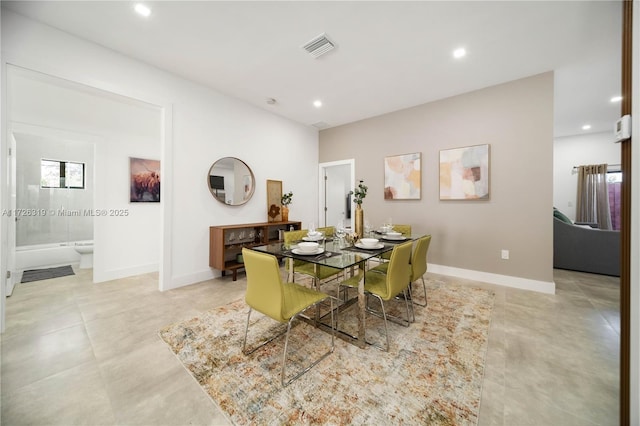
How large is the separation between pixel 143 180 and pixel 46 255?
2.29m

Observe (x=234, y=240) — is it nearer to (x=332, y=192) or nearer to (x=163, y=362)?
(x=163, y=362)

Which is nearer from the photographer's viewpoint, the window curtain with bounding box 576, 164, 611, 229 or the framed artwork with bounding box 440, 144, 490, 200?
the framed artwork with bounding box 440, 144, 490, 200

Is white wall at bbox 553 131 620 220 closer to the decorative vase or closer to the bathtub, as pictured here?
the decorative vase

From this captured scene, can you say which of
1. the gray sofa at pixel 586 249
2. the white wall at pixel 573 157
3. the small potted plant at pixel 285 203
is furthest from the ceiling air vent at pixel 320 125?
the white wall at pixel 573 157

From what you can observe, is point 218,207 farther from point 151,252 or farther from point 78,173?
point 78,173

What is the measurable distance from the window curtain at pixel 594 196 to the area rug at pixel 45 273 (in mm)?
10990

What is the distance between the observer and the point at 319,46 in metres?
2.63

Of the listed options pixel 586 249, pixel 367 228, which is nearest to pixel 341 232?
pixel 367 228

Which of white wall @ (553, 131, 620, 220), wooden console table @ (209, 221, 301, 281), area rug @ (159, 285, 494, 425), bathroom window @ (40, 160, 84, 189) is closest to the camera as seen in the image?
area rug @ (159, 285, 494, 425)

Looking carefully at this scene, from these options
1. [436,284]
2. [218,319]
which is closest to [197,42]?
[218,319]

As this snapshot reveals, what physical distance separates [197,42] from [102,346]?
Answer: 10.2 feet

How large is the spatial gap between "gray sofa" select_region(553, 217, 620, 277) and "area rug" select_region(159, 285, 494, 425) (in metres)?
3.07

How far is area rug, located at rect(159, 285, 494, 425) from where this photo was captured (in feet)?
4.53

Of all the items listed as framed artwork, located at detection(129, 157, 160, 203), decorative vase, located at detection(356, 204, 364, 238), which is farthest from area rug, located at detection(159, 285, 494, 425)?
framed artwork, located at detection(129, 157, 160, 203)
